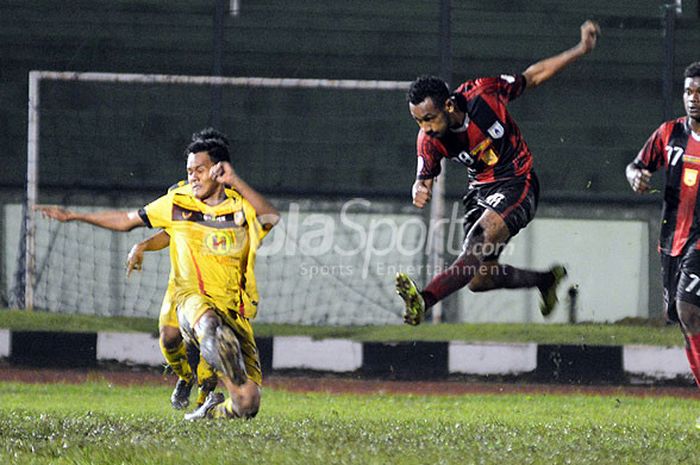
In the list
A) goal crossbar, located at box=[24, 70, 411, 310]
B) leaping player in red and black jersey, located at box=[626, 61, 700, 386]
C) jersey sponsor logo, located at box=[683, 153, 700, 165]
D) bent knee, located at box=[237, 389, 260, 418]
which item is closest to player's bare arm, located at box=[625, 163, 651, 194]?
leaping player in red and black jersey, located at box=[626, 61, 700, 386]

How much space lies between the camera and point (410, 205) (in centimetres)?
1548

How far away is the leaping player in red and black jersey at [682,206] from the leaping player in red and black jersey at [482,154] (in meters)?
0.67

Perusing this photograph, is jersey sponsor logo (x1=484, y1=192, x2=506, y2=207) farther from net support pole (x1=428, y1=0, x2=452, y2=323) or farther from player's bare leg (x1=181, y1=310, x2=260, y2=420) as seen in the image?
net support pole (x1=428, y1=0, x2=452, y2=323)

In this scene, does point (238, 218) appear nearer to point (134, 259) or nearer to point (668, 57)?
point (134, 259)

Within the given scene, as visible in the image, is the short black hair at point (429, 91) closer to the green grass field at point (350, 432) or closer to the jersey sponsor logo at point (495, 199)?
the jersey sponsor logo at point (495, 199)

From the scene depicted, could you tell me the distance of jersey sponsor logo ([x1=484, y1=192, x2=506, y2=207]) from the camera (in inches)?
378

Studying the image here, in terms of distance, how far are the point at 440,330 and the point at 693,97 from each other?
5.44 metres

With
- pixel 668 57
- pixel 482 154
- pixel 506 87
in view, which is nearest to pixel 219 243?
pixel 482 154

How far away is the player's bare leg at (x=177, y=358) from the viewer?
31.8ft

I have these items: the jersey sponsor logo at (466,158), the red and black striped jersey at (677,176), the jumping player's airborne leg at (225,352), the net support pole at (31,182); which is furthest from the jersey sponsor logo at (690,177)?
the net support pole at (31,182)

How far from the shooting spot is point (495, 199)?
379 inches

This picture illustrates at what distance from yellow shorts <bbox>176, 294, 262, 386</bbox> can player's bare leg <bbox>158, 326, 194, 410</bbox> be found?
20.6 inches

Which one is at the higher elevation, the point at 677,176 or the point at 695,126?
the point at 695,126

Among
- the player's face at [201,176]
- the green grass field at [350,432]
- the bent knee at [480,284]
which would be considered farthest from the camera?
the bent knee at [480,284]
